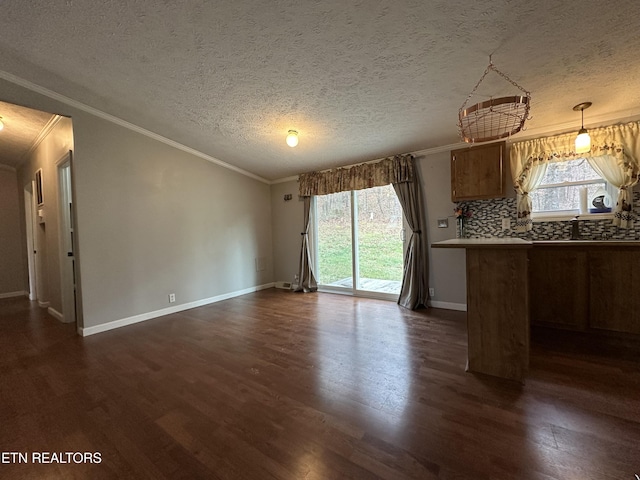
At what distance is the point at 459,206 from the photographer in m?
3.63

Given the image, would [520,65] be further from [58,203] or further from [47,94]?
[58,203]

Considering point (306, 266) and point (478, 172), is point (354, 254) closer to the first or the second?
point (306, 266)

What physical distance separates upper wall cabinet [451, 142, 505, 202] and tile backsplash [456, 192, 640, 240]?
0.68 ft

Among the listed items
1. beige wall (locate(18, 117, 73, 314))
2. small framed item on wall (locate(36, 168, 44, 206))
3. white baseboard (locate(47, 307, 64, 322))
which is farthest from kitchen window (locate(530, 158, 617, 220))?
small framed item on wall (locate(36, 168, 44, 206))

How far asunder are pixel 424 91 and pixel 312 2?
4.51ft

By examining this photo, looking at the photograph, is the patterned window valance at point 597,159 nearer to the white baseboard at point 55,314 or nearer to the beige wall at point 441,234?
the beige wall at point 441,234

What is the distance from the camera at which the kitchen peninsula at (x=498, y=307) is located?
1950 millimetres

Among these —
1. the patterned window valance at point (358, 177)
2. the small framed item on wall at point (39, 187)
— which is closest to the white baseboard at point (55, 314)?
the small framed item on wall at point (39, 187)

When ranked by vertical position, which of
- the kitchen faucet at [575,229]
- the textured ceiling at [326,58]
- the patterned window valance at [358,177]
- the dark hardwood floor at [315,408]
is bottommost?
the dark hardwood floor at [315,408]

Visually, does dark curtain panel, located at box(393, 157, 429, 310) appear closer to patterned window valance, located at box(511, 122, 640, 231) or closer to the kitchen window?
patterned window valance, located at box(511, 122, 640, 231)

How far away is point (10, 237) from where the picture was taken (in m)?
5.44

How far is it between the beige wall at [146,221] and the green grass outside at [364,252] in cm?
158

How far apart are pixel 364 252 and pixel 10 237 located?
723cm

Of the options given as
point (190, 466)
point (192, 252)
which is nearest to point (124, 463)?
point (190, 466)
